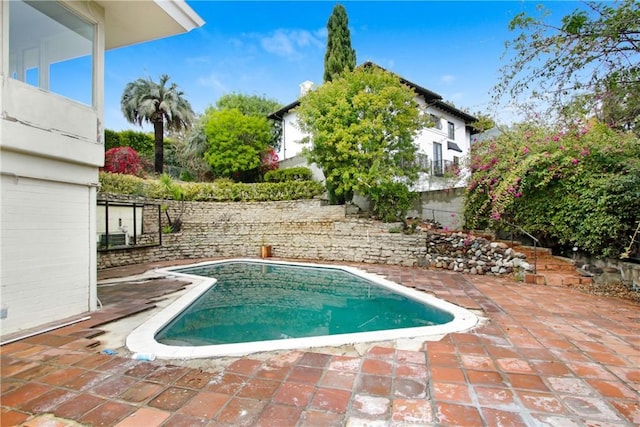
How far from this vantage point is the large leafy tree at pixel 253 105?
22797 millimetres

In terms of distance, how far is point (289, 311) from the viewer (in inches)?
257

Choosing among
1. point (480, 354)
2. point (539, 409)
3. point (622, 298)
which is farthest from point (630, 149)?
point (539, 409)

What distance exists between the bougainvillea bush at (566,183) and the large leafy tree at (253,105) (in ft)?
51.6

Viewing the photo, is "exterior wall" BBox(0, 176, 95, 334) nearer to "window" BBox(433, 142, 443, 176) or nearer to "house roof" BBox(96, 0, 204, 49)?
"house roof" BBox(96, 0, 204, 49)

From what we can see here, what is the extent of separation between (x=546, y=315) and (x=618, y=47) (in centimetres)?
537

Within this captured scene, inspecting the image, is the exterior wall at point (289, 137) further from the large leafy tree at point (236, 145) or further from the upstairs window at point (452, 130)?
the upstairs window at point (452, 130)

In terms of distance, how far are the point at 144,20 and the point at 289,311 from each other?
6247 mm

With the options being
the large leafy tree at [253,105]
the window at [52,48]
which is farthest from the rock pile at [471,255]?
the large leafy tree at [253,105]

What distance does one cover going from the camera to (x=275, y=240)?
14.1 meters

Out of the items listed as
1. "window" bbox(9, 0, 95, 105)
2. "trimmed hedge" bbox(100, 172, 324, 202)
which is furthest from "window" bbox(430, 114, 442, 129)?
"window" bbox(9, 0, 95, 105)

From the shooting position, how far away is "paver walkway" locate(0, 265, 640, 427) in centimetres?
241

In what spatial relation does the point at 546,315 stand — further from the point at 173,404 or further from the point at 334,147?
the point at 334,147

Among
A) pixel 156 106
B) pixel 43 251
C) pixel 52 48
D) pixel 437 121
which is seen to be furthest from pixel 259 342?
pixel 437 121

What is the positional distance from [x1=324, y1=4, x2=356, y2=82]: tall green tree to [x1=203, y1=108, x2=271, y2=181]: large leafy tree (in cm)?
539
